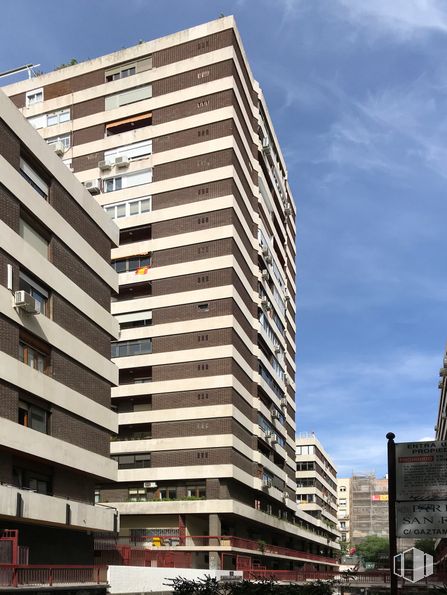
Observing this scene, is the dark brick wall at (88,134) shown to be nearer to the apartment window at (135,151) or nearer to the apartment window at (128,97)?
the apartment window at (128,97)

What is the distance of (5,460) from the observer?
102ft

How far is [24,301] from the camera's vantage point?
31406 millimetres

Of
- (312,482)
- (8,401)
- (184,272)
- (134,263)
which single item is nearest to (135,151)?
(134,263)

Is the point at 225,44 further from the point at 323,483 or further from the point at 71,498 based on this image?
the point at 323,483

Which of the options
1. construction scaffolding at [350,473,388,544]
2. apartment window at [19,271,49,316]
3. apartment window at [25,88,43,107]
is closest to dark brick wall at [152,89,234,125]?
apartment window at [25,88,43,107]

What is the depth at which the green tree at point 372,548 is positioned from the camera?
165625 mm

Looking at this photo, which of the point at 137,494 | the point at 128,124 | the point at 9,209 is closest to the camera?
the point at 9,209

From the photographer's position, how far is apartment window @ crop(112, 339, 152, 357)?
58.4 m

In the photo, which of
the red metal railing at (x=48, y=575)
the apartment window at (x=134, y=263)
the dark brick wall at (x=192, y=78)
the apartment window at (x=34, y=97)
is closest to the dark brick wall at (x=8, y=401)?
the red metal railing at (x=48, y=575)

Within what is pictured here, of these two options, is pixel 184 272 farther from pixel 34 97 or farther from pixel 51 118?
pixel 34 97

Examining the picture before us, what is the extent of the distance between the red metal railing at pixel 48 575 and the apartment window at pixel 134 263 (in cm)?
2946

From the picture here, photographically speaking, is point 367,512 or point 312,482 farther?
point 367,512

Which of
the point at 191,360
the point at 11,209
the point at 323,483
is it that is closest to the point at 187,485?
the point at 191,360

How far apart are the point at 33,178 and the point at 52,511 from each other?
1504cm
